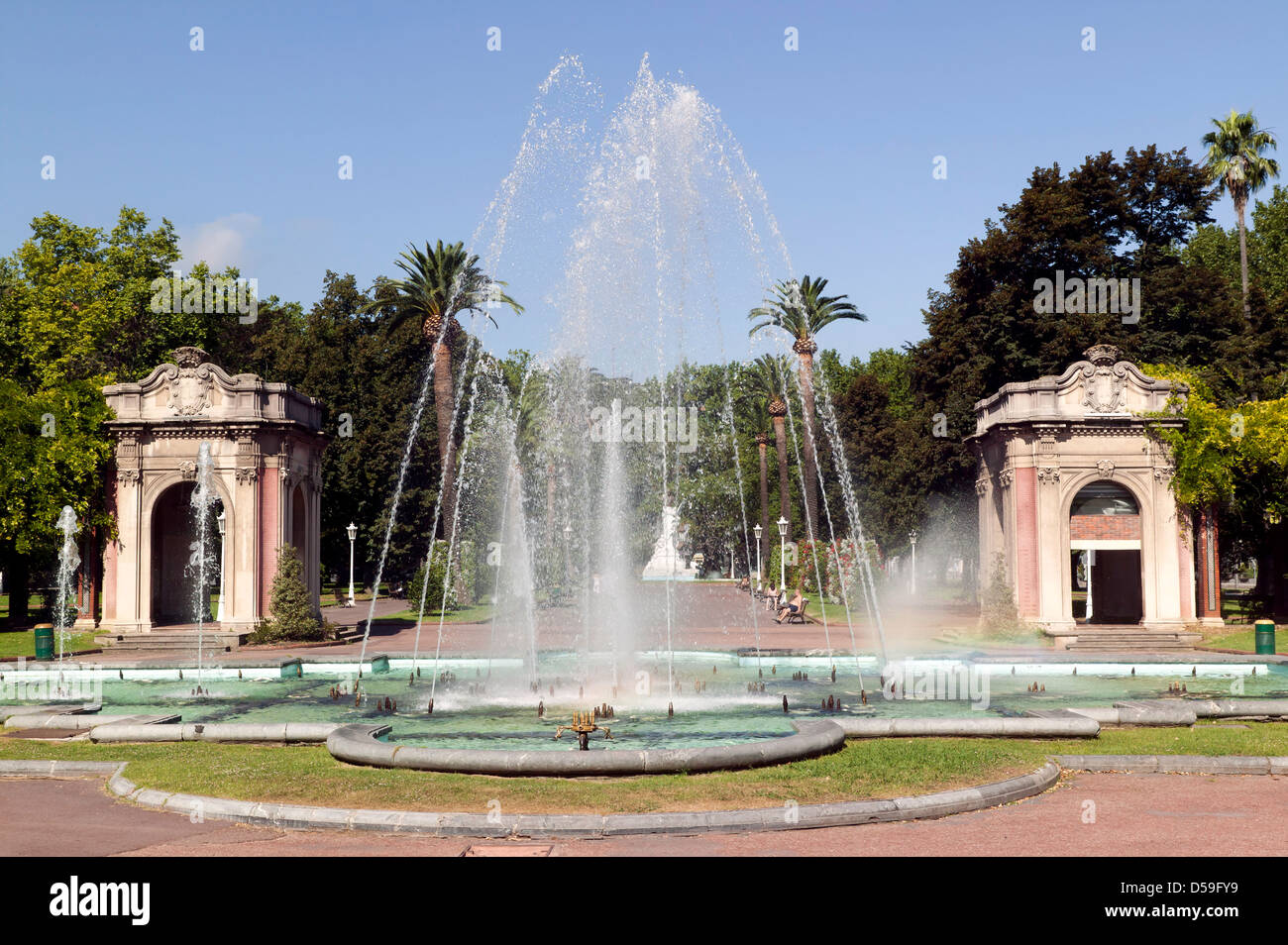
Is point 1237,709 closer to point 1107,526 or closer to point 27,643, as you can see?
point 1107,526

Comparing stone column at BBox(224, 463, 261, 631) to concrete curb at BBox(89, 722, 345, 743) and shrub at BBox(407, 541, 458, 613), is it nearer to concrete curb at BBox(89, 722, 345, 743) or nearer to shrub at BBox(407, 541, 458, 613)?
shrub at BBox(407, 541, 458, 613)

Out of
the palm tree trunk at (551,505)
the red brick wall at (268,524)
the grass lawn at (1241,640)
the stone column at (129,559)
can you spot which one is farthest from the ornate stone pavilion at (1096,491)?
the stone column at (129,559)

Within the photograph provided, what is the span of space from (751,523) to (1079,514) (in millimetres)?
54993

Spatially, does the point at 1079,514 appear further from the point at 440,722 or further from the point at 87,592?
the point at 87,592

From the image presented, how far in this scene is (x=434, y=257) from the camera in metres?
53.1

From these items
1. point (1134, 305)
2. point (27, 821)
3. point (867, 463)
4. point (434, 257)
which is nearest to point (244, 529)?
point (434, 257)

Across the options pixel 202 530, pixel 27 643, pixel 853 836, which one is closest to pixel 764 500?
pixel 202 530

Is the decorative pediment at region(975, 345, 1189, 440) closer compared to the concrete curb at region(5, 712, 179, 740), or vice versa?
the concrete curb at region(5, 712, 179, 740)

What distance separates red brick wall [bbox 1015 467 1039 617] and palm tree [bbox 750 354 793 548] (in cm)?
2476

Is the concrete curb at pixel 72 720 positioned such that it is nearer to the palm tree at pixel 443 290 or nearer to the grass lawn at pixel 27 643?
the grass lawn at pixel 27 643

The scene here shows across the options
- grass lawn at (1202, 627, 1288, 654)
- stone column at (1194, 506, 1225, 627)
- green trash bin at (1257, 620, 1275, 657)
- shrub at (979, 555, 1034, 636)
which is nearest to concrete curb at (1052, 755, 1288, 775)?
green trash bin at (1257, 620, 1275, 657)

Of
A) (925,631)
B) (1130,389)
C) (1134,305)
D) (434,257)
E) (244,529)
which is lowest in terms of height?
(925,631)

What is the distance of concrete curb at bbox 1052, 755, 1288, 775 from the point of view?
13.4 m

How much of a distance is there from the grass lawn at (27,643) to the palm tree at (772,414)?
37.0 metres
